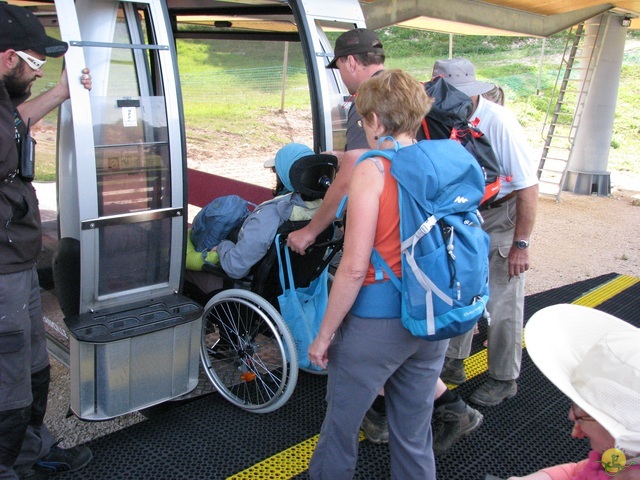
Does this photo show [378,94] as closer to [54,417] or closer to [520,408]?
[520,408]

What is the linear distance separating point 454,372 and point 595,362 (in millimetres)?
2417

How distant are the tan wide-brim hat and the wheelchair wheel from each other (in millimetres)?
1651

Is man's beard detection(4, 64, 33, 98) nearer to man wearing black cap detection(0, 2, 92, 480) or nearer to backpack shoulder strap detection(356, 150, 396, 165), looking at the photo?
man wearing black cap detection(0, 2, 92, 480)

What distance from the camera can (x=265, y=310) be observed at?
3086 mm

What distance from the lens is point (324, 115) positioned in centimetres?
381

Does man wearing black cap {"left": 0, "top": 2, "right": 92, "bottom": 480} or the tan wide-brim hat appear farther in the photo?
man wearing black cap {"left": 0, "top": 2, "right": 92, "bottom": 480}

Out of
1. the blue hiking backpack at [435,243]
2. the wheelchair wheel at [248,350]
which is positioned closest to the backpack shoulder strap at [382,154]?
the blue hiking backpack at [435,243]

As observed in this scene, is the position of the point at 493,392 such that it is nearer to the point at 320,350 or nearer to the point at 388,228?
the point at 320,350

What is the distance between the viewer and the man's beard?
228 cm

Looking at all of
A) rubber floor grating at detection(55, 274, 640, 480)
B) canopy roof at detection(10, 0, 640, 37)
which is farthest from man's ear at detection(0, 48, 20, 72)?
canopy roof at detection(10, 0, 640, 37)

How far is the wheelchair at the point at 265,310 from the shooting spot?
9.96ft

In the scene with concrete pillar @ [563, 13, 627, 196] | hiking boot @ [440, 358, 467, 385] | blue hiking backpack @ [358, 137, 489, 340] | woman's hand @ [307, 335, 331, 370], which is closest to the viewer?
blue hiking backpack @ [358, 137, 489, 340]

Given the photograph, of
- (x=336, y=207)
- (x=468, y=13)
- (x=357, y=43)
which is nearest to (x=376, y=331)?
(x=336, y=207)

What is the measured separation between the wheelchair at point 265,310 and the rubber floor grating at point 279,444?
0.49 feet
